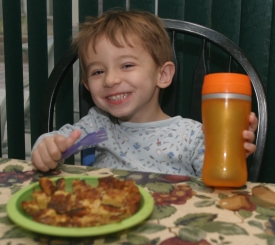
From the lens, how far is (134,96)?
100cm

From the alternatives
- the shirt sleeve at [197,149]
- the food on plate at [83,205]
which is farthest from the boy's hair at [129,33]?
the food on plate at [83,205]

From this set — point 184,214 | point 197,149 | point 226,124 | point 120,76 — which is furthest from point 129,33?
point 184,214

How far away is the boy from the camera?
3.20 feet

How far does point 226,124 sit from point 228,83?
0.07m

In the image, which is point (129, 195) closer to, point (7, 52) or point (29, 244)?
point (29, 244)

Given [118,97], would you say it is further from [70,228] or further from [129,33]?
[70,228]

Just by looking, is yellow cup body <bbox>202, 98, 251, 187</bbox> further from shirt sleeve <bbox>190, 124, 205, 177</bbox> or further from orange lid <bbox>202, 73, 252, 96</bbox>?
shirt sleeve <bbox>190, 124, 205, 177</bbox>

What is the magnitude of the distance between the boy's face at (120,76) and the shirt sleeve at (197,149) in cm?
17

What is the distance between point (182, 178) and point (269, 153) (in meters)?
0.78

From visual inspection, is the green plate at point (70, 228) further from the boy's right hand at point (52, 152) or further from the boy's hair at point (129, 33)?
the boy's hair at point (129, 33)

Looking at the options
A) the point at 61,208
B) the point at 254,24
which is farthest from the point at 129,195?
the point at 254,24

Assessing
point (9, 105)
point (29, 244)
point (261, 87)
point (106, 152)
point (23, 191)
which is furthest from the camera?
point (9, 105)

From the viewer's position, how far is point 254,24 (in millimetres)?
1280

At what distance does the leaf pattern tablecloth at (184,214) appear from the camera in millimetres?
465
